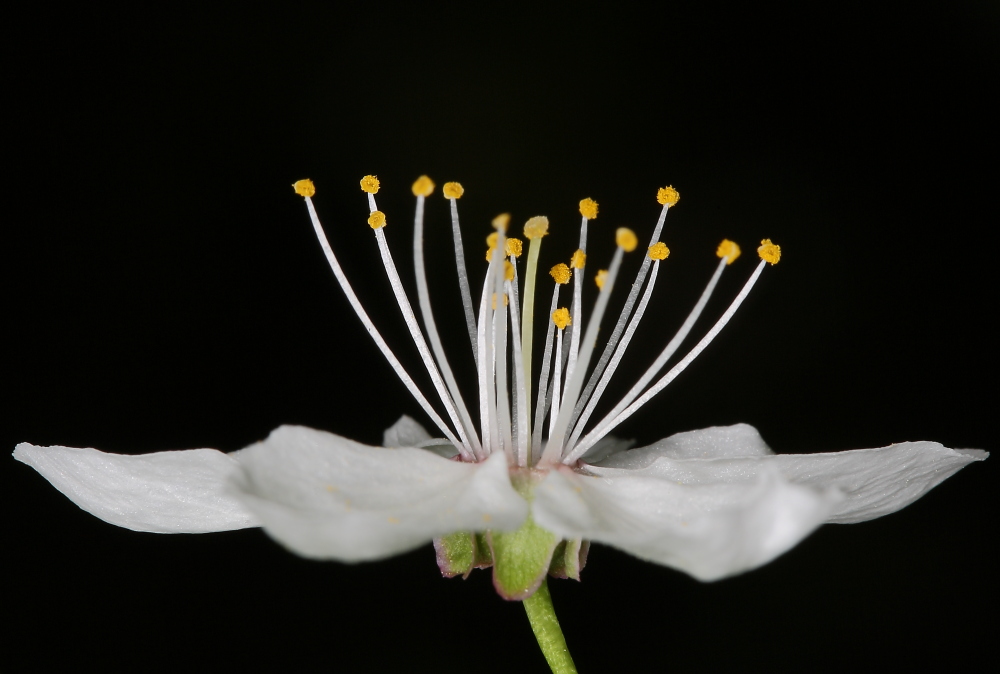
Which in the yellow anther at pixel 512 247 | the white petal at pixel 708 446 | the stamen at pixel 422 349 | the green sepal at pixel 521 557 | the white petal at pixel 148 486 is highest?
the yellow anther at pixel 512 247

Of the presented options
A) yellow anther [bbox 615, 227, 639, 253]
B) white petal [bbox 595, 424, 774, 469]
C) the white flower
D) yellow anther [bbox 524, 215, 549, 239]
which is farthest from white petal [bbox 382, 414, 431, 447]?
yellow anther [bbox 615, 227, 639, 253]

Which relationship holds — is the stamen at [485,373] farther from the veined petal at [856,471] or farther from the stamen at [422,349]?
the veined petal at [856,471]

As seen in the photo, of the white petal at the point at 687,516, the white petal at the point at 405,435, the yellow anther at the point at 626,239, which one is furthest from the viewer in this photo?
the white petal at the point at 405,435

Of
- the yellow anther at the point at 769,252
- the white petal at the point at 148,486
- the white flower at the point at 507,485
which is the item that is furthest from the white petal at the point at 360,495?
the yellow anther at the point at 769,252

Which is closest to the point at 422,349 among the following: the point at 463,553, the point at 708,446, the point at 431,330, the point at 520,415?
the point at 431,330

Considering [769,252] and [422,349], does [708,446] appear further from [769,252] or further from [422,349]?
[422,349]

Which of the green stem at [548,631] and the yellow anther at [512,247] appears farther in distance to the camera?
the yellow anther at [512,247]
